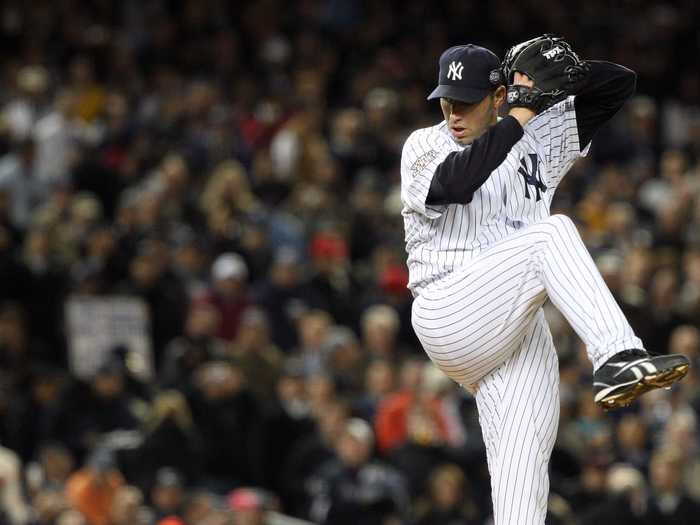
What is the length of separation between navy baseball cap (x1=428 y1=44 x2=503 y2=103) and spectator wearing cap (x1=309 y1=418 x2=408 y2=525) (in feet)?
15.3

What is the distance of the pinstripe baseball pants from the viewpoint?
16.9ft

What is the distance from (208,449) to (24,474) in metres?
1.20

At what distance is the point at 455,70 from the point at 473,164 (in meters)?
0.43

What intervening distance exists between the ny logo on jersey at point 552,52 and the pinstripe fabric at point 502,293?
38 cm

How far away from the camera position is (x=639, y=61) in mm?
16625

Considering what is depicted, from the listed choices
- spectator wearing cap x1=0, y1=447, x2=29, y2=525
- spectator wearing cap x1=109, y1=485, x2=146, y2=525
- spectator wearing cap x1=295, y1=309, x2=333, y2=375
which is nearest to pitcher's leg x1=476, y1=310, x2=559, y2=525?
spectator wearing cap x1=109, y1=485, x2=146, y2=525

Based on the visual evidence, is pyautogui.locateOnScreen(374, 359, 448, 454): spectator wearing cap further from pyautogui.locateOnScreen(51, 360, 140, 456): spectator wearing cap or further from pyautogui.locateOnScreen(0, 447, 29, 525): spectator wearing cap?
pyautogui.locateOnScreen(0, 447, 29, 525): spectator wearing cap

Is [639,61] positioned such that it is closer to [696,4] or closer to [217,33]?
[696,4]

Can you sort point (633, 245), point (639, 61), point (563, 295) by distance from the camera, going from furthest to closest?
1. point (639, 61)
2. point (633, 245)
3. point (563, 295)

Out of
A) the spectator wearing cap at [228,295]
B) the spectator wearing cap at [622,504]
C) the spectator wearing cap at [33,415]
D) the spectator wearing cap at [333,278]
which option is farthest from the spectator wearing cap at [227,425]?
the spectator wearing cap at [622,504]

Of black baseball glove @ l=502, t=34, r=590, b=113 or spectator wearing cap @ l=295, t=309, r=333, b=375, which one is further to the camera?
spectator wearing cap @ l=295, t=309, r=333, b=375

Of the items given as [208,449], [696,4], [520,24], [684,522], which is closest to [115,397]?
[208,449]

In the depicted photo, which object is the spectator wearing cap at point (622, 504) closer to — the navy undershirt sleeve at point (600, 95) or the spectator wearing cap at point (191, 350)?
the spectator wearing cap at point (191, 350)

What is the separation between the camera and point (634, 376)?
476 centimetres
